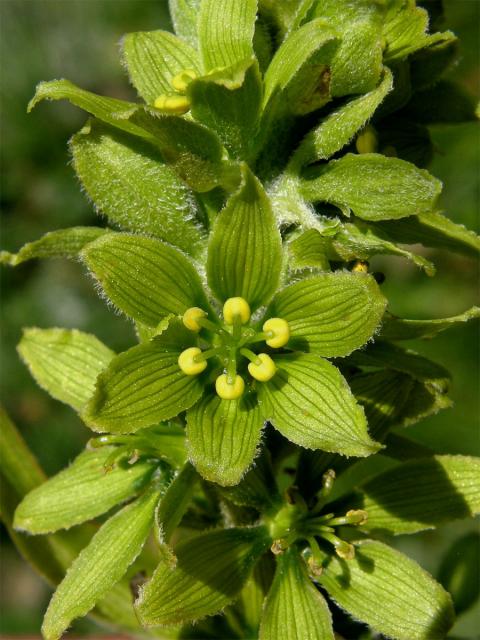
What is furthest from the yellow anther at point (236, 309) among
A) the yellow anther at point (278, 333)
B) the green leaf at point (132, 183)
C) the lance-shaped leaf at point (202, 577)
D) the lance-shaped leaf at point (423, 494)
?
→ the lance-shaped leaf at point (423, 494)

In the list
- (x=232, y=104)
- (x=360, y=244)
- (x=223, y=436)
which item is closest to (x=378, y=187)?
(x=360, y=244)

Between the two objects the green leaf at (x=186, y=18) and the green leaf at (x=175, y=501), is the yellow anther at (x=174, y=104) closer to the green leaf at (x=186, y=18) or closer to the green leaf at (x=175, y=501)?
the green leaf at (x=186, y=18)

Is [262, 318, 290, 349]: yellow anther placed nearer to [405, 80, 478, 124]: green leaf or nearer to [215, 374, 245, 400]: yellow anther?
[215, 374, 245, 400]: yellow anther

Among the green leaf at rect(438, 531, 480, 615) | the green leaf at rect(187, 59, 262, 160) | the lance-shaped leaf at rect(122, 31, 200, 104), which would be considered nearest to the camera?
the green leaf at rect(187, 59, 262, 160)

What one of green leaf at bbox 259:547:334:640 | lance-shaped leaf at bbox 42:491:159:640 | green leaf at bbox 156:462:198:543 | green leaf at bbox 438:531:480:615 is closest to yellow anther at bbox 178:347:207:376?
green leaf at bbox 156:462:198:543

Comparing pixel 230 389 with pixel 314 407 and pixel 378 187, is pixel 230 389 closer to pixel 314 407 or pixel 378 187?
pixel 314 407

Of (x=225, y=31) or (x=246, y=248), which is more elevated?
(x=225, y=31)

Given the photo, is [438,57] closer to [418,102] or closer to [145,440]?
[418,102]
